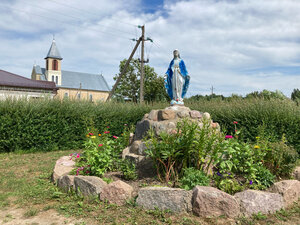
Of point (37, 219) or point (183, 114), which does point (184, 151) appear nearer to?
point (183, 114)

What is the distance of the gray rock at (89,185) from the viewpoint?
4046 mm

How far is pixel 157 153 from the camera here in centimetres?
449

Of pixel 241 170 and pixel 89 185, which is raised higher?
pixel 241 170

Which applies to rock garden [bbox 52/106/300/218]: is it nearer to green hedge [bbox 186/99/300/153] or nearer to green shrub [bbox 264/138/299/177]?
green shrub [bbox 264/138/299/177]

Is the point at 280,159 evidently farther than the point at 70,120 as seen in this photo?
No

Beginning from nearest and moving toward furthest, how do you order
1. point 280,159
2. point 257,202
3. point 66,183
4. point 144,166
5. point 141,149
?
point 257,202, point 66,183, point 280,159, point 144,166, point 141,149

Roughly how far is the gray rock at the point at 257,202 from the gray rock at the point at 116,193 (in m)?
1.77

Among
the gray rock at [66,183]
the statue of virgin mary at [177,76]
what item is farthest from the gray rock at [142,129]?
the gray rock at [66,183]

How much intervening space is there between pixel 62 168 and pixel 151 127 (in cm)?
229

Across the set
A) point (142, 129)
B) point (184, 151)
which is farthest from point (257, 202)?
point (142, 129)

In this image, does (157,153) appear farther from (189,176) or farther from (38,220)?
(38,220)

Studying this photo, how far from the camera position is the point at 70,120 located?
10180mm

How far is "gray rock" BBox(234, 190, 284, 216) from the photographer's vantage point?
3.55m

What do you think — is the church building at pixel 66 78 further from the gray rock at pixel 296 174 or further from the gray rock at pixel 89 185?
the gray rock at pixel 296 174
